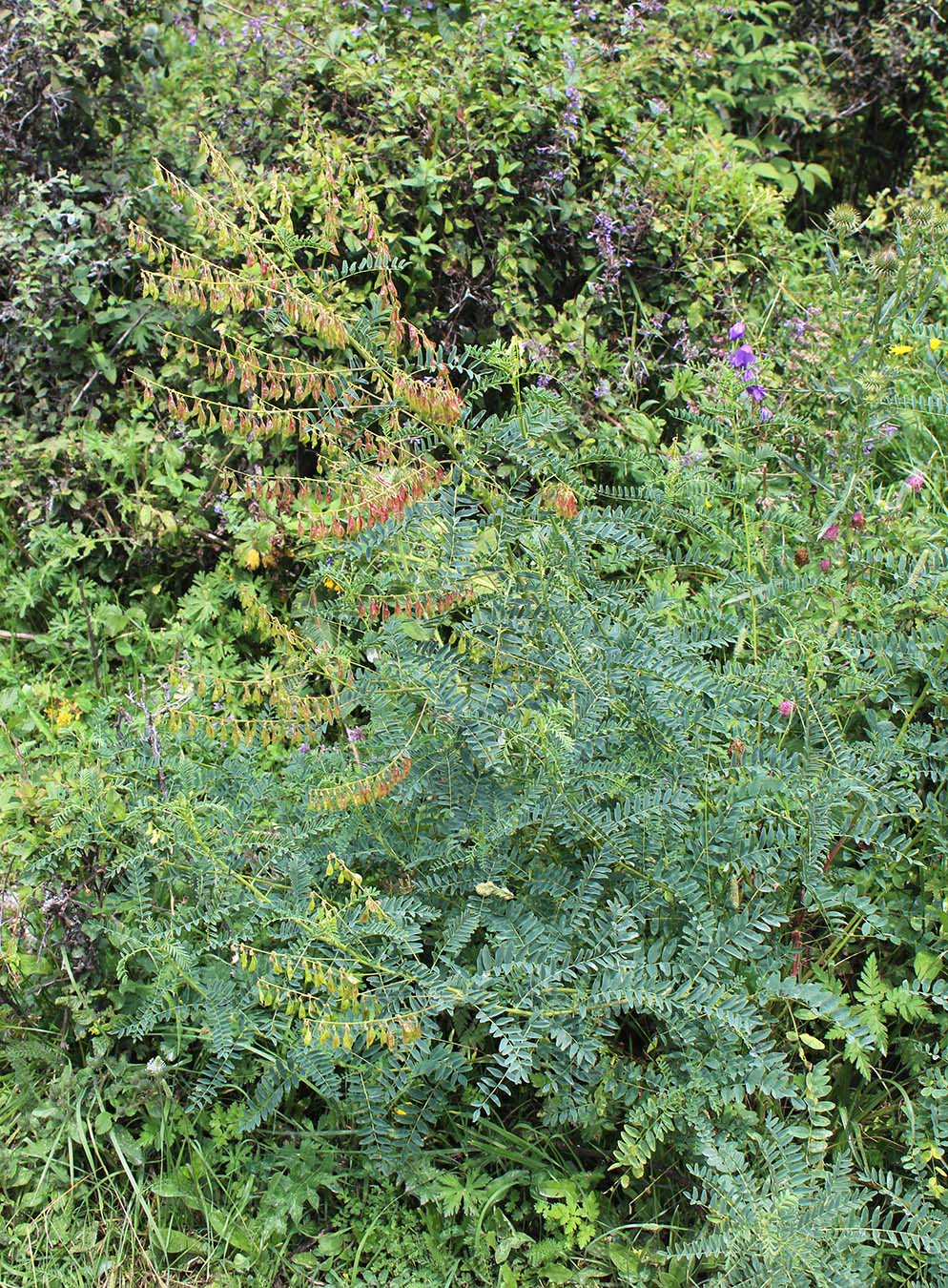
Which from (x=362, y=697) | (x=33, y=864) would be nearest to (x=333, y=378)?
(x=362, y=697)

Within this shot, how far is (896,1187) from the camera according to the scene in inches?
82.1

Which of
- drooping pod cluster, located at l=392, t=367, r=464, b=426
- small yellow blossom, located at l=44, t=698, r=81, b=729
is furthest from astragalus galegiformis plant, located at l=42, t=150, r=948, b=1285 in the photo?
small yellow blossom, located at l=44, t=698, r=81, b=729

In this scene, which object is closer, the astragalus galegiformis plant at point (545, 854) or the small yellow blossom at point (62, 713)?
the astragalus galegiformis plant at point (545, 854)

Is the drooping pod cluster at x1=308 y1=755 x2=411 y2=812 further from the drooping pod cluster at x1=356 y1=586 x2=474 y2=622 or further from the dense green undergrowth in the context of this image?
the drooping pod cluster at x1=356 y1=586 x2=474 y2=622

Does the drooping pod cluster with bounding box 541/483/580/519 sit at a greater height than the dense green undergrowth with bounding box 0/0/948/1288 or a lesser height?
greater

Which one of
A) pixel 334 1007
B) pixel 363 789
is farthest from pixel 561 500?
pixel 334 1007

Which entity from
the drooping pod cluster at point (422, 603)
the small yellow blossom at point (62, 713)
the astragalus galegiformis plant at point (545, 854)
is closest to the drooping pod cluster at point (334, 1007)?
the astragalus galegiformis plant at point (545, 854)

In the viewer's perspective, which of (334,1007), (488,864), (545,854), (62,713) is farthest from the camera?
(62,713)

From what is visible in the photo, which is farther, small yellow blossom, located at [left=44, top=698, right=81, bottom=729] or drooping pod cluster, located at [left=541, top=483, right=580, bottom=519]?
small yellow blossom, located at [left=44, top=698, right=81, bottom=729]

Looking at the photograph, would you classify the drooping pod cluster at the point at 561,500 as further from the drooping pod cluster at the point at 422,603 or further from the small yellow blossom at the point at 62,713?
the small yellow blossom at the point at 62,713

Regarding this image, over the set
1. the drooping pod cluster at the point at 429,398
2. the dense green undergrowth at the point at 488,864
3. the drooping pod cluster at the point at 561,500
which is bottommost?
the dense green undergrowth at the point at 488,864

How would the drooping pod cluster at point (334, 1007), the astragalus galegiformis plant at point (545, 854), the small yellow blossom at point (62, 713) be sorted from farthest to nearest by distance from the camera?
1. the small yellow blossom at point (62, 713)
2. the astragalus galegiformis plant at point (545, 854)
3. the drooping pod cluster at point (334, 1007)

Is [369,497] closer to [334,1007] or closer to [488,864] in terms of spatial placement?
[488,864]

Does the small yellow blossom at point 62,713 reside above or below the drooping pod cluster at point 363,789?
below
